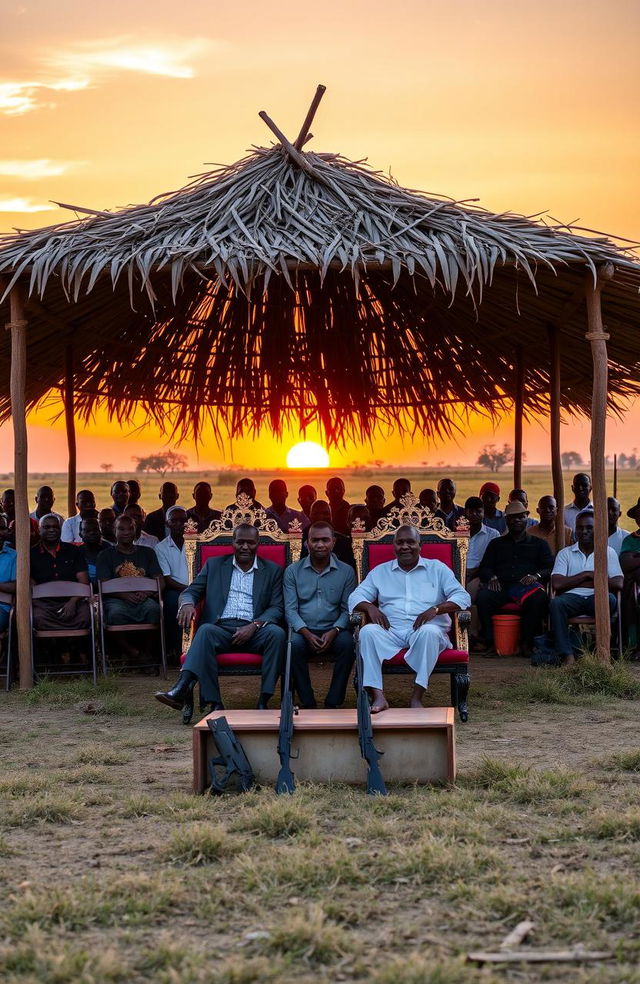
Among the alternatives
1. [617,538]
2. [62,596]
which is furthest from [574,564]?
[62,596]

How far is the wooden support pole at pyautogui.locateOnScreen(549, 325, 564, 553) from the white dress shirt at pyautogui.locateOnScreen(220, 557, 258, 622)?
15.7 ft

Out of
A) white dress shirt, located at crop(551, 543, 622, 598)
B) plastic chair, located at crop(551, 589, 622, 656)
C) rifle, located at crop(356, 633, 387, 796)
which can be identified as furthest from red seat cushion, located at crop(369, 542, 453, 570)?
rifle, located at crop(356, 633, 387, 796)

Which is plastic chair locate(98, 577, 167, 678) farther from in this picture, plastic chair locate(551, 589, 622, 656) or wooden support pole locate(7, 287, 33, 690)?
plastic chair locate(551, 589, 622, 656)

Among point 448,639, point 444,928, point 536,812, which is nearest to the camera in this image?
point 444,928

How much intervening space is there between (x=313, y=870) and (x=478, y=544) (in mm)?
8278

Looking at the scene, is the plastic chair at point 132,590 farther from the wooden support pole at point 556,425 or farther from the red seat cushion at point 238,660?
the wooden support pole at point 556,425

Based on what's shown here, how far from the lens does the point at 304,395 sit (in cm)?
1677

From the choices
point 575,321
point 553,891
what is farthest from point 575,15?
point 553,891

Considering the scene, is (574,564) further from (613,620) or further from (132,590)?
(132,590)

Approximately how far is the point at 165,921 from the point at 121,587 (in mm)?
6424

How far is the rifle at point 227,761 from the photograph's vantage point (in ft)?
20.6

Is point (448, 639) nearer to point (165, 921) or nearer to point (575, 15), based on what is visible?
point (165, 921)

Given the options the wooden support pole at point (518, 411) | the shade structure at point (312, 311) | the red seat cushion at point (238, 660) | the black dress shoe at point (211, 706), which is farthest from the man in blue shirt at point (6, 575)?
the wooden support pole at point (518, 411)

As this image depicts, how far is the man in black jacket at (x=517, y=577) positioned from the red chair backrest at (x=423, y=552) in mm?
2287
